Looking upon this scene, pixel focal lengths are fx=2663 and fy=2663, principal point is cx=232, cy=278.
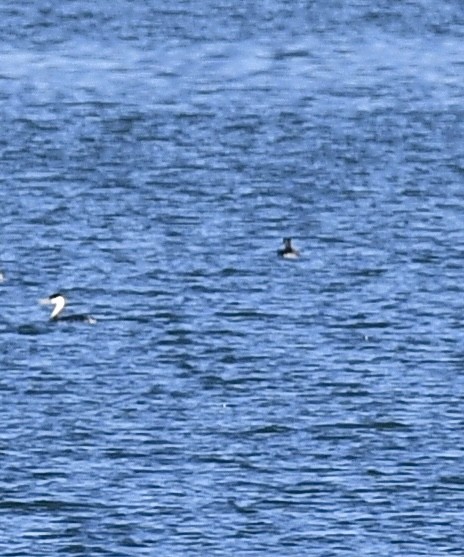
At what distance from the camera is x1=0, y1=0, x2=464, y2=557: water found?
2809 cm

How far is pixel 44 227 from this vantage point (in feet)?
140

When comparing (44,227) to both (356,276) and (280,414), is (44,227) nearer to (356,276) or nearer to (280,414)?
(356,276)

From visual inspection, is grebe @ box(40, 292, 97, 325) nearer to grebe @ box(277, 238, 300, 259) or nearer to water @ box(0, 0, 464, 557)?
water @ box(0, 0, 464, 557)

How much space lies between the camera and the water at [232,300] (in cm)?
2809

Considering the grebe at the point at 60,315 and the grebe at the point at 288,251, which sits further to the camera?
the grebe at the point at 288,251

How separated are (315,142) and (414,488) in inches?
960

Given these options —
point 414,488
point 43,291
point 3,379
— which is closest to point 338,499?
point 414,488

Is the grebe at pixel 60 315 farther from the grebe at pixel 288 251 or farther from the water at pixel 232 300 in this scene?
the grebe at pixel 288 251

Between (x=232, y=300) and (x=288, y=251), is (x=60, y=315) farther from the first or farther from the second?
(x=288, y=251)

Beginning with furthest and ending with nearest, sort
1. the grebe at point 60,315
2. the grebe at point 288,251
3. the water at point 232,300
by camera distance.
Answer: the grebe at point 288,251, the grebe at point 60,315, the water at point 232,300

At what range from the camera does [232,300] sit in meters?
37.8

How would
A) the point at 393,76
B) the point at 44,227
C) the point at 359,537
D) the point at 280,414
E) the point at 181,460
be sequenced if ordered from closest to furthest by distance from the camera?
1. the point at 359,537
2. the point at 181,460
3. the point at 280,414
4. the point at 44,227
5. the point at 393,76

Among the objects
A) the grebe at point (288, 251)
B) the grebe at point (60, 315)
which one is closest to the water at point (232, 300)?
the grebe at point (60, 315)

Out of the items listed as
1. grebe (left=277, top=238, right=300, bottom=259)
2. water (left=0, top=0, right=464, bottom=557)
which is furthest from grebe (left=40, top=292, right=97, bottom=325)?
grebe (left=277, top=238, right=300, bottom=259)
